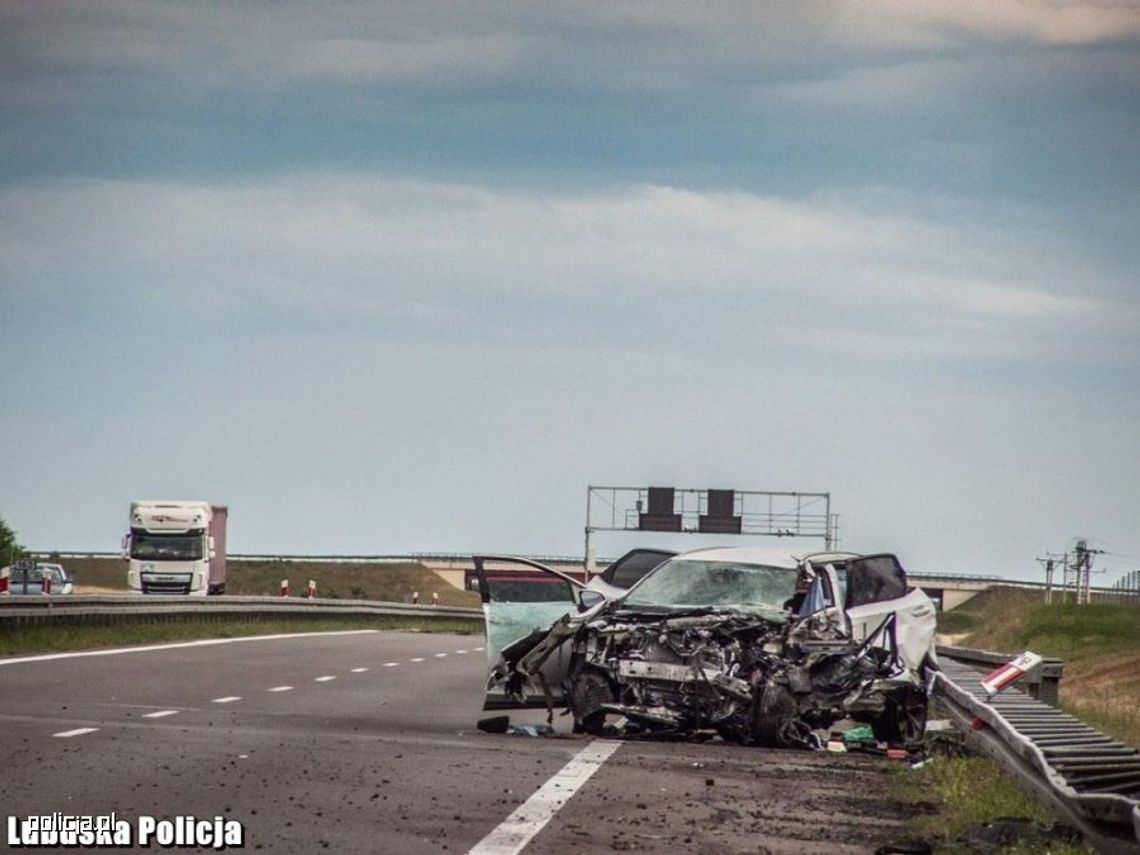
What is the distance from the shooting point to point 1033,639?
56.0 metres

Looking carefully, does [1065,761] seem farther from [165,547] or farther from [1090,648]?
[165,547]

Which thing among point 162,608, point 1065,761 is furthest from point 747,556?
point 162,608

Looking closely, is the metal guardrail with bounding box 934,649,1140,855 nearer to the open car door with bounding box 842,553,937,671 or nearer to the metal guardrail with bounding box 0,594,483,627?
the open car door with bounding box 842,553,937,671

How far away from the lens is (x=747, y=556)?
61.3ft

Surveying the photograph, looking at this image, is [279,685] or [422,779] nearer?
[422,779]

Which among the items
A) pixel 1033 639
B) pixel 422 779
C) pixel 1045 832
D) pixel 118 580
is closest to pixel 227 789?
pixel 422 779

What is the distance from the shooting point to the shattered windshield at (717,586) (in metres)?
18.0

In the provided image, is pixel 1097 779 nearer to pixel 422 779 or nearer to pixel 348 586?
pixel 422 779

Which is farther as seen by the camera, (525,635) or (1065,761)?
(525,635)

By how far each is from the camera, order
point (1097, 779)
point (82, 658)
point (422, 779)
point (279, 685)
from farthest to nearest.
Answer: point (82, 658) → point (279, 685) → point (422, 779) → point (1097, 779)

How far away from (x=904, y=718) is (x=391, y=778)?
599 centimetres

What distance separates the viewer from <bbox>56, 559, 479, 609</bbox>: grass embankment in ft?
407

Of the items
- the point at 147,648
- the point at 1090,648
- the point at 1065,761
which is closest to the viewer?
the point at 1065,761

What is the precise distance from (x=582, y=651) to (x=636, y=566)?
157 inches
